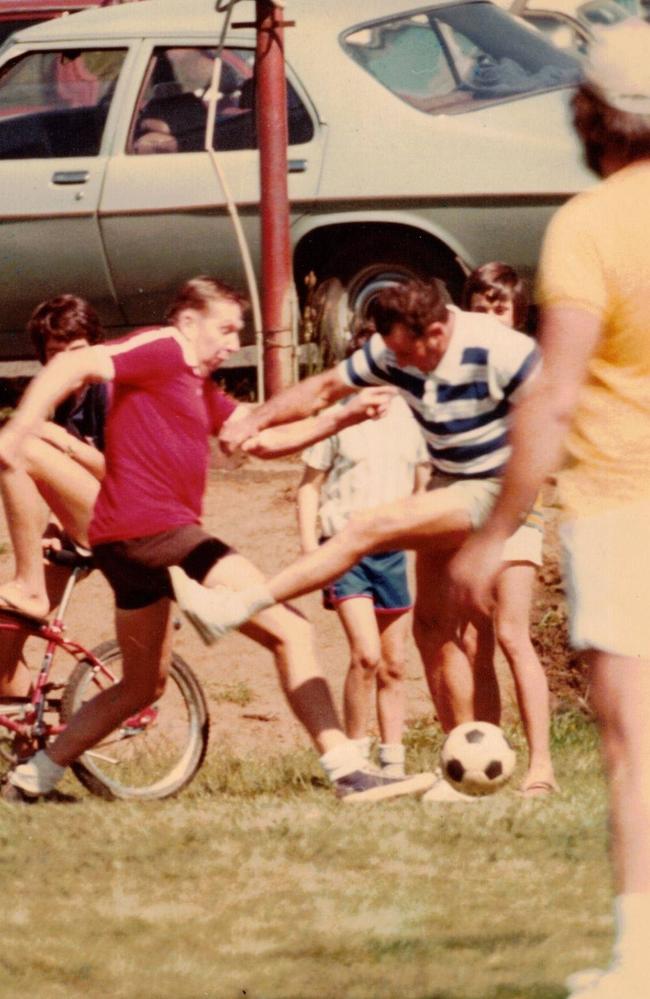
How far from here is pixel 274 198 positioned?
10320 mm

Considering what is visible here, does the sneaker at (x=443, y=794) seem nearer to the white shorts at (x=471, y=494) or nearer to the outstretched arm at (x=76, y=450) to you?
the white shorts at (x=471, y=494)

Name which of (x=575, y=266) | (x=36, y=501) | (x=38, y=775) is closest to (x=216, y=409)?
(x=36, y=501)

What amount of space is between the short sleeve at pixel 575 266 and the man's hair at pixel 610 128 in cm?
13

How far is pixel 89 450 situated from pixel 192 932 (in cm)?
257

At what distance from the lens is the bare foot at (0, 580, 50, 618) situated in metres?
7.45

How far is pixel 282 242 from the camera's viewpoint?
34.4 ft

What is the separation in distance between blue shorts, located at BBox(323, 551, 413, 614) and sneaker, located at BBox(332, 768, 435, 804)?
1.19 metres

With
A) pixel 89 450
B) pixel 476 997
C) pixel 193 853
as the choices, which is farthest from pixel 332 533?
pixel 476 997

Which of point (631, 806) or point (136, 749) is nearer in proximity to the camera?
point (631, 806)

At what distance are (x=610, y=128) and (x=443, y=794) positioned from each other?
129 inches

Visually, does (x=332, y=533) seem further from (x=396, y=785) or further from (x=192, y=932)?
(x=192, y=932)

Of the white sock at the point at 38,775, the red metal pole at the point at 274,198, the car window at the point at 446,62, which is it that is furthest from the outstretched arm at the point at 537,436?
the car window at the point at 446,62

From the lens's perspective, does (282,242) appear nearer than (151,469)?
No

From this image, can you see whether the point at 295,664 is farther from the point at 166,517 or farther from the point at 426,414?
the point at 426,414
